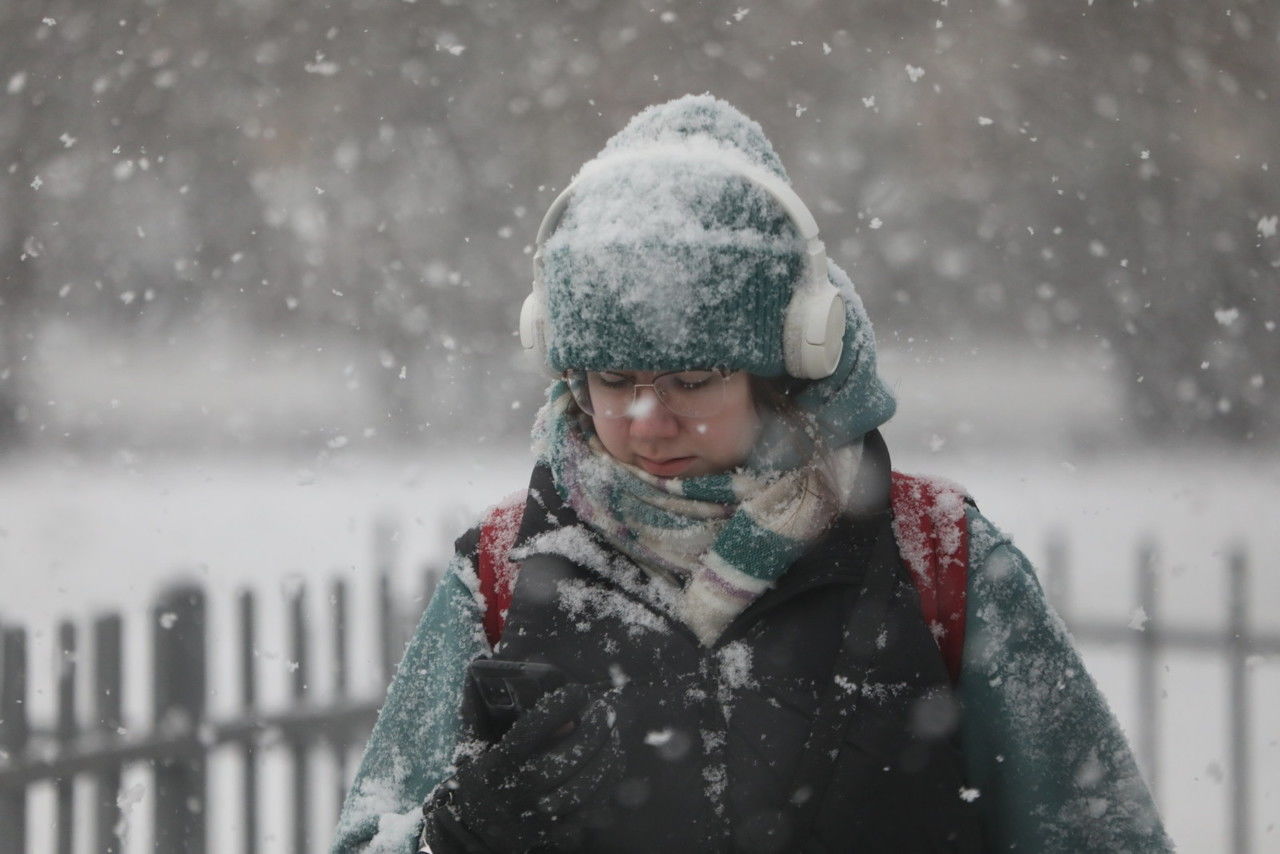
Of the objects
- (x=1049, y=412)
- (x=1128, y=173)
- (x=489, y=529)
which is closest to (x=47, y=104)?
(x=1128, y=173)

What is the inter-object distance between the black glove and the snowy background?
3.05 meters

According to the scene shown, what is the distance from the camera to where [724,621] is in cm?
140

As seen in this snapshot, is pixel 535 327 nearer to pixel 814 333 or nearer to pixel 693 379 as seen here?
pixel 693 379

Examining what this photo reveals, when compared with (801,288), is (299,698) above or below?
below

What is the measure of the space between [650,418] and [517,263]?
14145mm

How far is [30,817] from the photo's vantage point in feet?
12.2

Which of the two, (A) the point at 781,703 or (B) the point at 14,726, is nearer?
(A) the point at 781,703

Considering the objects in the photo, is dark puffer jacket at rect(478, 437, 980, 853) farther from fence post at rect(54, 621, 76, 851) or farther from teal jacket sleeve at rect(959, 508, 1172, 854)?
fence post at rect(54, 621, 76, 851)

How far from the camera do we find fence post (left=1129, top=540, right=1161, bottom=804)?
15.5ft

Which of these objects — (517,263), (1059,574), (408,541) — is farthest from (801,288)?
(517,263)

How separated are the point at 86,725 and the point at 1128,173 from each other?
11788 millimetres

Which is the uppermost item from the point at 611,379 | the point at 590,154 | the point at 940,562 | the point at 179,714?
the point at 590,154

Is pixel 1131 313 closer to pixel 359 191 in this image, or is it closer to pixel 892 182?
pixel 892 182

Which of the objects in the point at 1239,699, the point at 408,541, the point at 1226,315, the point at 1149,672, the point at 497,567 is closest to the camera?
the point at 497,567
